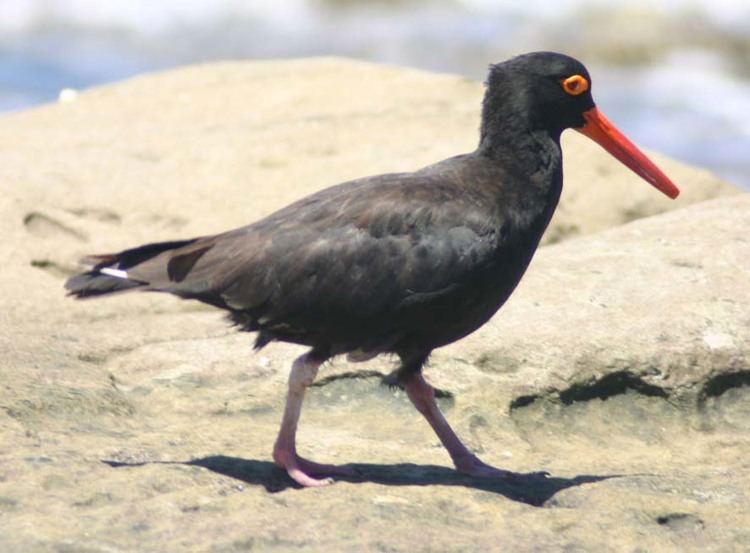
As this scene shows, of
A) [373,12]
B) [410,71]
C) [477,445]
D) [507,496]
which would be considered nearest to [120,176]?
[410,71]

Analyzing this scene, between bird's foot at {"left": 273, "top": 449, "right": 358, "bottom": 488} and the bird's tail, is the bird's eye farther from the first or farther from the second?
bird's foot at {"left": 273, "top": 449, "right": 358, "bottom": 488}

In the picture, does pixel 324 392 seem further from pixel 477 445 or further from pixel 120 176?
pixel 120 176

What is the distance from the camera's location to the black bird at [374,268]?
21.3 feet

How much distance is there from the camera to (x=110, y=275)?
678 cm

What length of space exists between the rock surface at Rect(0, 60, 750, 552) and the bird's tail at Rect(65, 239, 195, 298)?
61cm

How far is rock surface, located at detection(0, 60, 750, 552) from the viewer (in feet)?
19.5

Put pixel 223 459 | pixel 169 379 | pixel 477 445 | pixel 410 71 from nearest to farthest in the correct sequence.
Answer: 1. pixel 223 459
2. pixel 477 445
3. pixel 169 379
4. pixel 410 71

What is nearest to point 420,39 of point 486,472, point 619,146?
point 619,146

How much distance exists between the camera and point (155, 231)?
34.4ft

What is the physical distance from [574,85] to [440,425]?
168 centimetres

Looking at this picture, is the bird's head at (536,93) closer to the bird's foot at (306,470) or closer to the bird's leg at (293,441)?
the bird's leg at (293,441)

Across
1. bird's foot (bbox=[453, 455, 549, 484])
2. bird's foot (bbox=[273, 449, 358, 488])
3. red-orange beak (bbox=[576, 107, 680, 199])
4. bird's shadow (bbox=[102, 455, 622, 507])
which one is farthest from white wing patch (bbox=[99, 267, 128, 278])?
red-orange beak (bbox=[576, 107, 680, 199])

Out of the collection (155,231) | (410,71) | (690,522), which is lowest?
(690,522)

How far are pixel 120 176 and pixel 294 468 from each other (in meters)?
4.91
